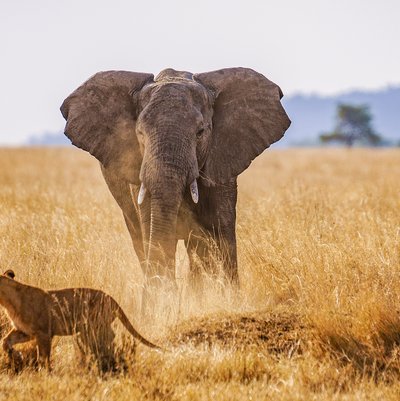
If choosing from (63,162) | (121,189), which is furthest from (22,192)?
(63,162)

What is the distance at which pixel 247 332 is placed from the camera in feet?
21.0

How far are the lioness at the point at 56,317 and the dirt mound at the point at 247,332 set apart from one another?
0.71m

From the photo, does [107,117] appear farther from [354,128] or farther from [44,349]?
[354,128]

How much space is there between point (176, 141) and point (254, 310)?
4.97 feet

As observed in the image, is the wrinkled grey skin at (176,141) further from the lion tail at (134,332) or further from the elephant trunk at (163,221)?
the lion tail at (134,332)

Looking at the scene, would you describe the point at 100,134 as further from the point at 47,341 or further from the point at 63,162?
the point at 63,162

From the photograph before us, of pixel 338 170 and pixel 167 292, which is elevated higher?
pixel 338 170

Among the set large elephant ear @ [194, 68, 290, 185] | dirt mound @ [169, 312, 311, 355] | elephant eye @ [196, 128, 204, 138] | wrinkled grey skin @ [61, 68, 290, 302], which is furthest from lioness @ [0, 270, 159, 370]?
large elephant ear @ [194, 68, 290, 185]

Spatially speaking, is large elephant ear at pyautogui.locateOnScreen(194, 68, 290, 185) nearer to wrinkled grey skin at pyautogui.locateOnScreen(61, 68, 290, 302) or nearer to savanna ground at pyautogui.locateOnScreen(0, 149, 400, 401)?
wrinkled grey skin at pyautogui.locateOnScreen(61, 68, 290, 302)

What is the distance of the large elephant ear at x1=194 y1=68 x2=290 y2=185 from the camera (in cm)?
851

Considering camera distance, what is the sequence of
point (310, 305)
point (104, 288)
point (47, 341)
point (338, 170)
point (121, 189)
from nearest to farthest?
point (47, 341), point (310, 305), point (104, 288), point (121, 189), point (338, 170)

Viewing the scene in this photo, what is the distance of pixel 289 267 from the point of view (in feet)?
26.0

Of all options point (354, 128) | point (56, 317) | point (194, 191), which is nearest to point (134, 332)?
point (56, 317)

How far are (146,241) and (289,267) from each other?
1.23m
